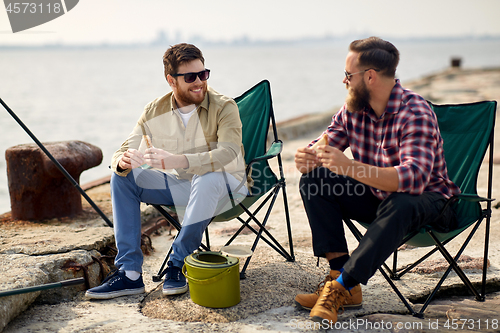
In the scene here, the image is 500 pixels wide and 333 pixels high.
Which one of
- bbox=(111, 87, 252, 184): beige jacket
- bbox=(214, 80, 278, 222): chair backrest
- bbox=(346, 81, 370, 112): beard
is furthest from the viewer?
bbox=(214, 80, 278, 222): chair backrest

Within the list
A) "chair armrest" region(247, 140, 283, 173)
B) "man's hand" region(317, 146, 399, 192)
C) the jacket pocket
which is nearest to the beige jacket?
"chair armrest" region(247, 140, 283, 173)

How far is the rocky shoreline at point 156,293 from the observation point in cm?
201

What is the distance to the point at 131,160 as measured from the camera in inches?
91.0

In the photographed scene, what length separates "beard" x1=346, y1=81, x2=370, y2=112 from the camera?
2137mm

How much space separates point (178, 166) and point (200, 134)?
0.30 metres

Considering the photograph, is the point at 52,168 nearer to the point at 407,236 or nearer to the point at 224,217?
the point at 224,217

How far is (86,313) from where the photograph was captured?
7.01 feet

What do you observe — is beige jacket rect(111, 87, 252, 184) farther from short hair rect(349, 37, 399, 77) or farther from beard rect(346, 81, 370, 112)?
short hair rect(349, 37, 399, 77)

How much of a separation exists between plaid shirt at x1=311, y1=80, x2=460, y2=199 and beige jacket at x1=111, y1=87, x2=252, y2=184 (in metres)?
0.50

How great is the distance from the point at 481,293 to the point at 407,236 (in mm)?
546

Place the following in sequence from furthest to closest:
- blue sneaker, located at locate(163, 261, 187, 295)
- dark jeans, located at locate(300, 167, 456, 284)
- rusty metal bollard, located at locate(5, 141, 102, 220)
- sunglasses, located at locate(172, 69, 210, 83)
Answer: rusty metal bollard, located at locate(5, 141, 102, 220), sunglasses, located at locate(172, 69, 210, 83), blue sneaker, located at locate(163, 261, 187, 295), dark jeans, located at locate(300, 167, 456, 284)

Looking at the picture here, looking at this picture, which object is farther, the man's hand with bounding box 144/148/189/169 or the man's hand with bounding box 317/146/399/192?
the man's hand with bounding box 144/148/189/169

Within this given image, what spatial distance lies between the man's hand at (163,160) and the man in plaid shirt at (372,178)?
562mm

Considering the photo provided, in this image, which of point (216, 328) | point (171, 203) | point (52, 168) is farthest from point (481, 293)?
point (52, 168)
